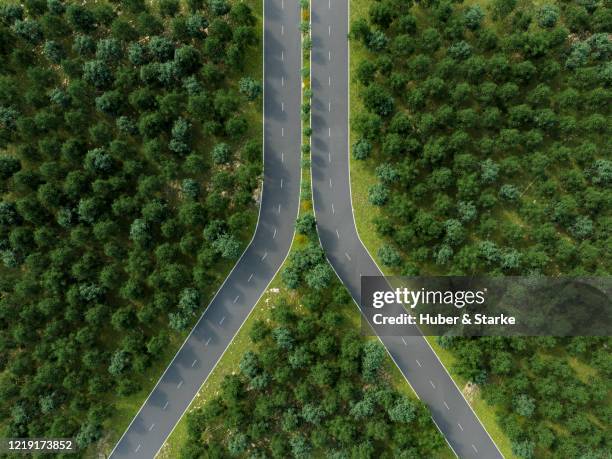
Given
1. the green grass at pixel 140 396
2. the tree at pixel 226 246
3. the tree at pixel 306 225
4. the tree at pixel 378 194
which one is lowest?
the green grass at pixel 140 396

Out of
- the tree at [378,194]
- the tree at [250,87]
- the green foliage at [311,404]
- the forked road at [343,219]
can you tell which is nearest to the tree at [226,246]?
the green foliage at [311,404]

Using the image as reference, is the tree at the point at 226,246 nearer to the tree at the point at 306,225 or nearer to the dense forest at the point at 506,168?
the tree at the point at 306,225

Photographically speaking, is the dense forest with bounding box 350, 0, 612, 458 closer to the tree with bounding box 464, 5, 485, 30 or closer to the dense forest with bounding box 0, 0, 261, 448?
the tree with bounding box 464, 5, 485, 30

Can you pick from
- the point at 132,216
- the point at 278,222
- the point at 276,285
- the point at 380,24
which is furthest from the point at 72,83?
the point at 380,24

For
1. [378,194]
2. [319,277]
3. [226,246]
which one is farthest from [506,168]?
[226,246]

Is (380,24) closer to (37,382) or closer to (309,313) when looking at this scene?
(309,313)

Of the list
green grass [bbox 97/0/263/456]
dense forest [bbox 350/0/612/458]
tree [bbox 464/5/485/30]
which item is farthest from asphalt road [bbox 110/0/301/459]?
tree [bbox 464/5/485/30]
